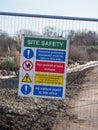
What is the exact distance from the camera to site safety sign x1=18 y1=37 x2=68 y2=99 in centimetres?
890

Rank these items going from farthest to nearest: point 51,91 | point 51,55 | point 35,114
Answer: point 35,114, point 51,91, point 51,55

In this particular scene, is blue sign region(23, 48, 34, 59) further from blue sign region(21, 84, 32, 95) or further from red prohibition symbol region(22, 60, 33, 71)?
blue sign region(21, 84, 32, 95)

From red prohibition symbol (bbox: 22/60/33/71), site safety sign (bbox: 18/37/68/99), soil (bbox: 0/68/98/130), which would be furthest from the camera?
soil (bbox: 0/68/98/130)

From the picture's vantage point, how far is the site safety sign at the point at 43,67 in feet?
29.2

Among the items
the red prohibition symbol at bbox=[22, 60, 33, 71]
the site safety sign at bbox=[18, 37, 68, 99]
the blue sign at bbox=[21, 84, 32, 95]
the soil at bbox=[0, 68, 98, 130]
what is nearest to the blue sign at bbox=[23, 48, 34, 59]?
the site safety sign at bbox=[18, 37, 68, 99]

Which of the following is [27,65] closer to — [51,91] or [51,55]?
[51,55]

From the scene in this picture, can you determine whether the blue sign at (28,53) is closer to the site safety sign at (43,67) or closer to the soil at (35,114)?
the site safety sign at (43,67)

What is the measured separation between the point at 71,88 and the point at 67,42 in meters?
10.8

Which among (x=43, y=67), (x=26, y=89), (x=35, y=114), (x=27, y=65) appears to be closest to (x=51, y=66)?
(x=43, y=67)

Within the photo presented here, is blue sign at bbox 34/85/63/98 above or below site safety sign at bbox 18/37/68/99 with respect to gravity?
below

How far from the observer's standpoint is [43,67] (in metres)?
8.97

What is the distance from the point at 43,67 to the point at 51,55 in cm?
31

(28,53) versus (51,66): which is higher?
(28,53)

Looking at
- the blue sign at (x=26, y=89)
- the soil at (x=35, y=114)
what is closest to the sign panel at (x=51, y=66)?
the blue sign at (x=26, y=89)
